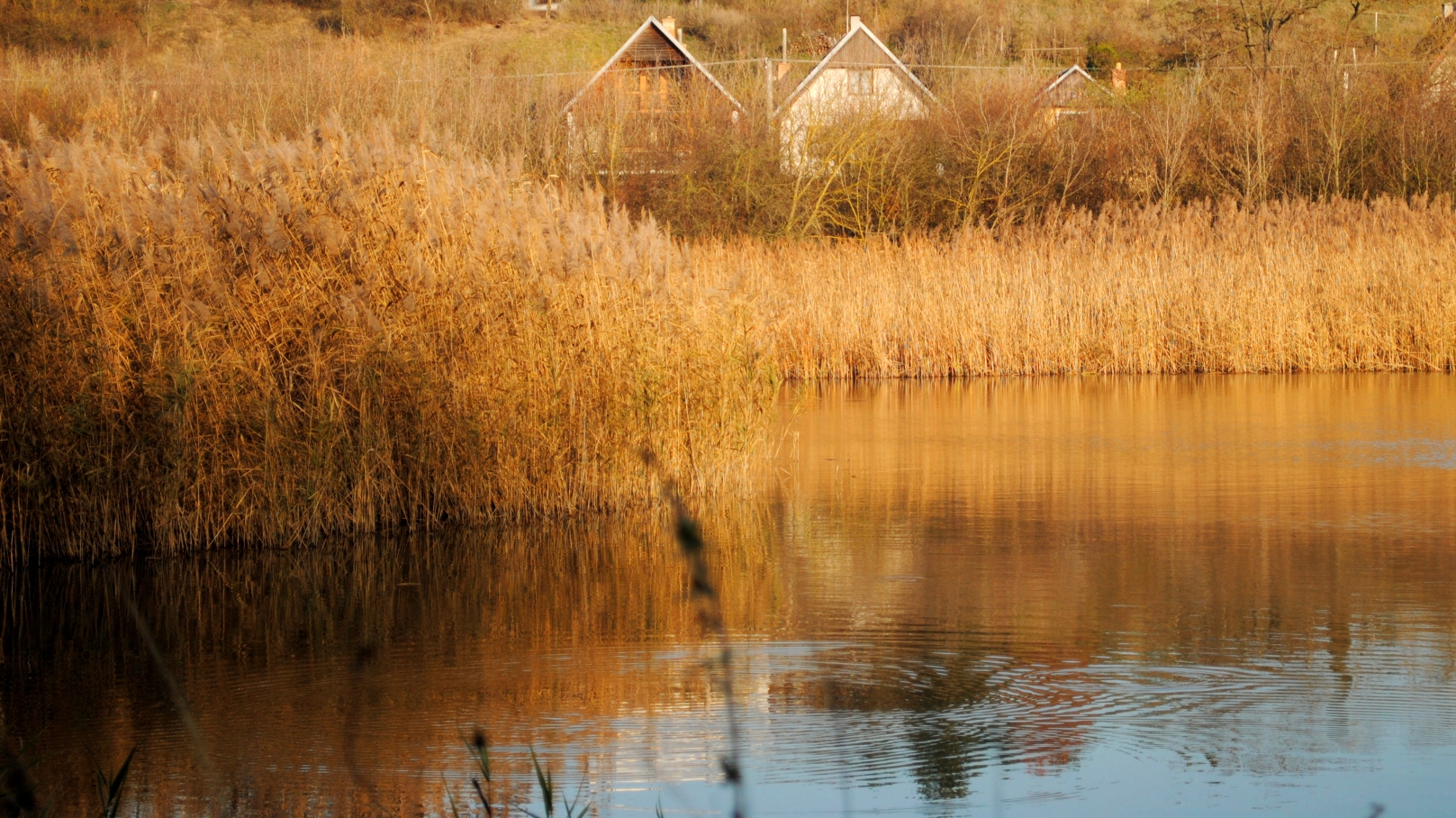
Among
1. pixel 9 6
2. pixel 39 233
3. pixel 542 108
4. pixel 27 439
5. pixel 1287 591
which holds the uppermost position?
pixel 9 6

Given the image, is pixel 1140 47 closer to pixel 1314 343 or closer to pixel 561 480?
pixel 1314 343

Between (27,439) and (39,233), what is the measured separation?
1.03 meters

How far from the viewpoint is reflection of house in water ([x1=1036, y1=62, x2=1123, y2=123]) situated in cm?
2808

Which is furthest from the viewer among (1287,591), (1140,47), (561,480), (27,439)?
(1140,47)

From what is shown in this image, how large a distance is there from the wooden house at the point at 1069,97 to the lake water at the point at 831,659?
64.2 feet

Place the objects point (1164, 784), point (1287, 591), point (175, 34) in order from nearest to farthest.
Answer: point (1164, 784)
point (1287, 591)
point (175, 34)

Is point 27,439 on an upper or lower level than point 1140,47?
lower

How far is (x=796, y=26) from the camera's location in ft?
195

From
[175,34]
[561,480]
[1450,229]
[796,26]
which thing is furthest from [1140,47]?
[561,480]

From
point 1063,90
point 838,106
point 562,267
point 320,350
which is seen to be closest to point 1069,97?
point 1063,90

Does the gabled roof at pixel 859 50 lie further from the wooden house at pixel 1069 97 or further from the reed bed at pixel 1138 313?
the reed bed at pixel 1138 313

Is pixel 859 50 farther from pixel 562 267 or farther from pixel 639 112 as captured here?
pixel 562 267

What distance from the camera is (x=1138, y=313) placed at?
17.1 metres

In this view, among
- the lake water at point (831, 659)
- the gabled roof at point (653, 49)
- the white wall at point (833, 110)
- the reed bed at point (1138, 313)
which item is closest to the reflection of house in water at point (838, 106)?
the white wall at point (833, 110)
